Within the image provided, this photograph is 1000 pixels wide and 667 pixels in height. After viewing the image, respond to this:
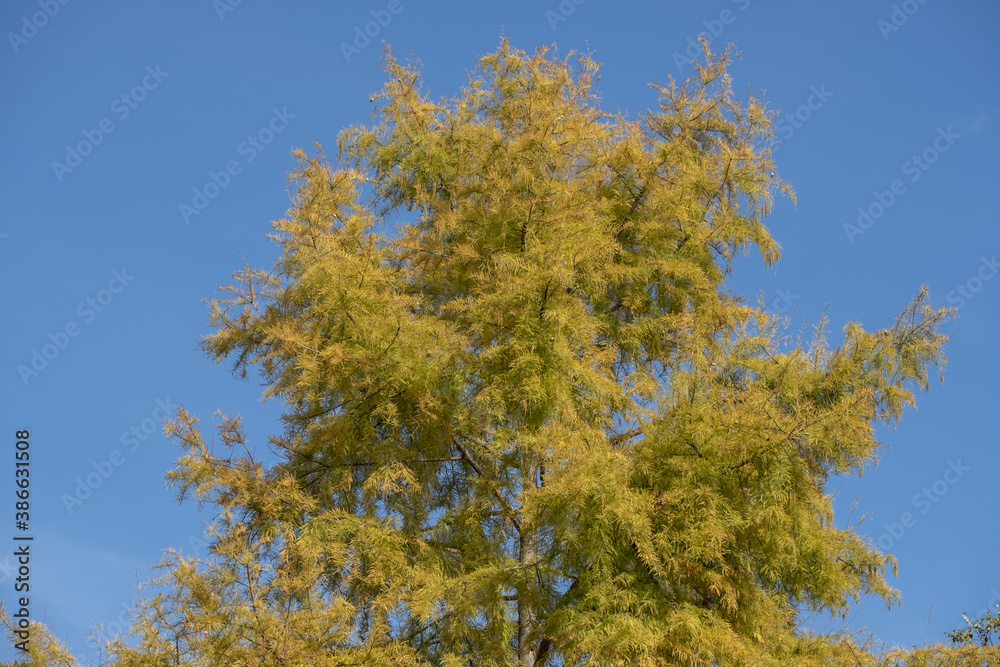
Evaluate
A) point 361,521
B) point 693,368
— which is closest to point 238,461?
point 361,521

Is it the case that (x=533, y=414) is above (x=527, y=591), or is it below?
above

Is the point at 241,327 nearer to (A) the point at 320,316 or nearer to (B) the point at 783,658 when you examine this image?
(A) the point at 320,316

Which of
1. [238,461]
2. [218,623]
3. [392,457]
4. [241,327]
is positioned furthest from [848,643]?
[241,327]

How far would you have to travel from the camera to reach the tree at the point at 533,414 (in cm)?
522

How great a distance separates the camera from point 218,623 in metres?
5.18

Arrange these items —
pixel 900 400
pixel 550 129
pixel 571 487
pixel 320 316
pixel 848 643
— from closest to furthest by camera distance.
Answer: pixel 571 487, pixel 848 643, pixel 900 400, pixel 320 316, pixel 550 129

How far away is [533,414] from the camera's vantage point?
632 centimetres

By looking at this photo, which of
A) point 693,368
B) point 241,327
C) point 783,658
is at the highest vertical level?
point 241,327

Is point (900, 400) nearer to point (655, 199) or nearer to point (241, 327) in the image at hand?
point (655, 199)

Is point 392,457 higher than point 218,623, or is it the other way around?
point 392,457

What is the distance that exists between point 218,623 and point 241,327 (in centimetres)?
310

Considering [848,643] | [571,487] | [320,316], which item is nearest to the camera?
[571,487]

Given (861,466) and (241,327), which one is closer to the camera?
(861,466)

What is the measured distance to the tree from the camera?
5219 millimetres
